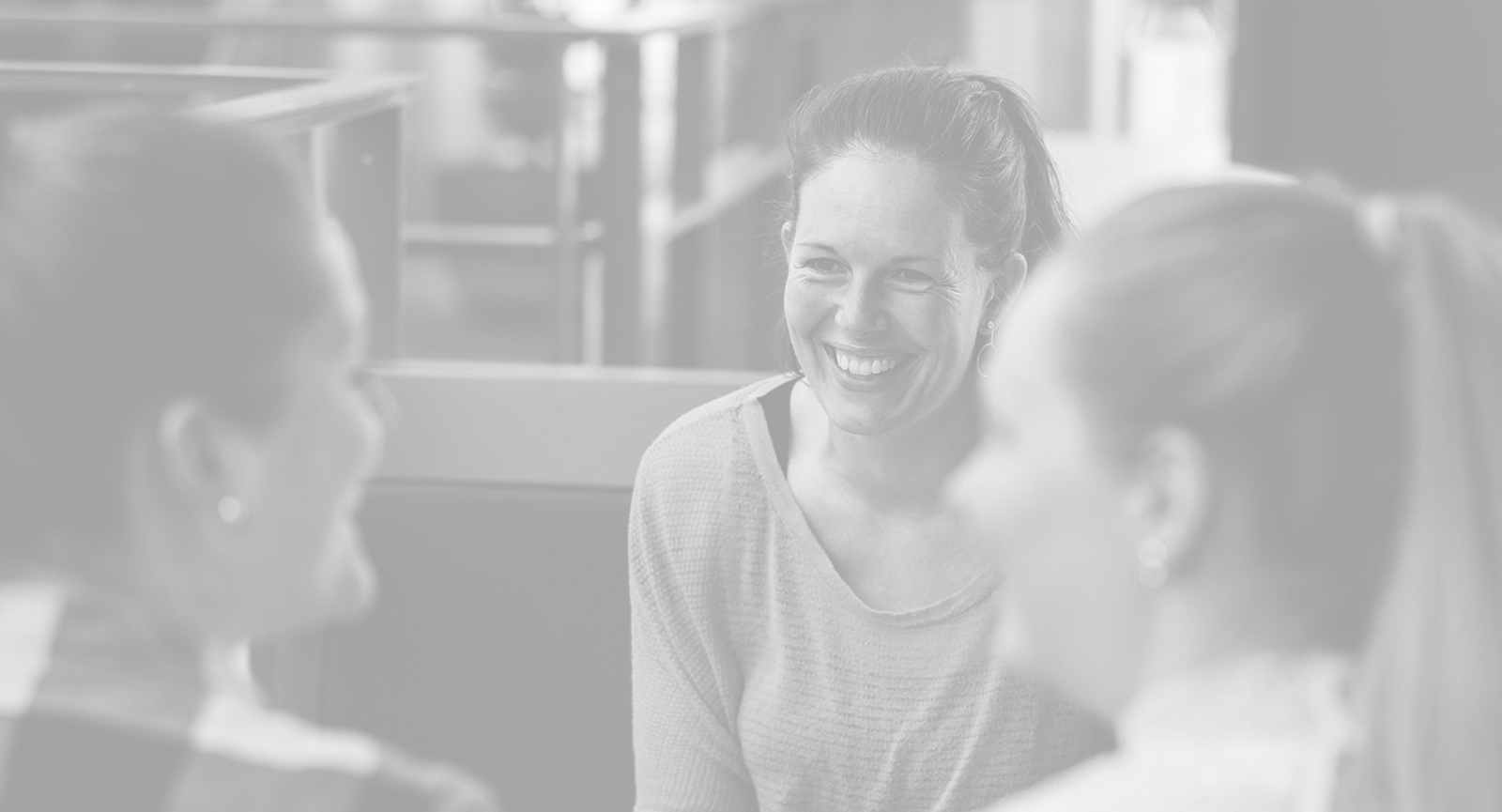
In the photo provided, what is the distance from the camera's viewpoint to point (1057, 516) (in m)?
0.90

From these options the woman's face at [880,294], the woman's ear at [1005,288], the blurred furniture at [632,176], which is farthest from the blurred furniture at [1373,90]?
the woman's face at [880,294]

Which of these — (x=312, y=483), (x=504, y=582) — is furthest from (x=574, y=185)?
(x=312, y=483)

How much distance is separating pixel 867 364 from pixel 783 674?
290mm

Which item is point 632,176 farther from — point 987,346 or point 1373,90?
point 1373,90

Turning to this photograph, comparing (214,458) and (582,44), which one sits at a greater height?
(582,44)

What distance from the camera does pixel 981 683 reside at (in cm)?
167

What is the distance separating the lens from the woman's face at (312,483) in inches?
36.4

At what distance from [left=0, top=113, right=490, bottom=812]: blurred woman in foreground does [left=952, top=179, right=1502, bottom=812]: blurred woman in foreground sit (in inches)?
13.2

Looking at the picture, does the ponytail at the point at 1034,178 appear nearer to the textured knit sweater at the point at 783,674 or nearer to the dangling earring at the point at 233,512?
the textured knit sweater at the point at 783,674

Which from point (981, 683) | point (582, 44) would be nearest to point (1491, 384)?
point (981, 683)

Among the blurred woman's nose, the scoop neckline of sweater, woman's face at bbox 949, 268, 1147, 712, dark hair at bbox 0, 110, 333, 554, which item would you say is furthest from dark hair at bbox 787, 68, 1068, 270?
dark hair at bbox 0, 110, 333, 554

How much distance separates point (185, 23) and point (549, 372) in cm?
160

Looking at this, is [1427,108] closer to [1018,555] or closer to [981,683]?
[981,683]

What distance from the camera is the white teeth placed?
1.72m
